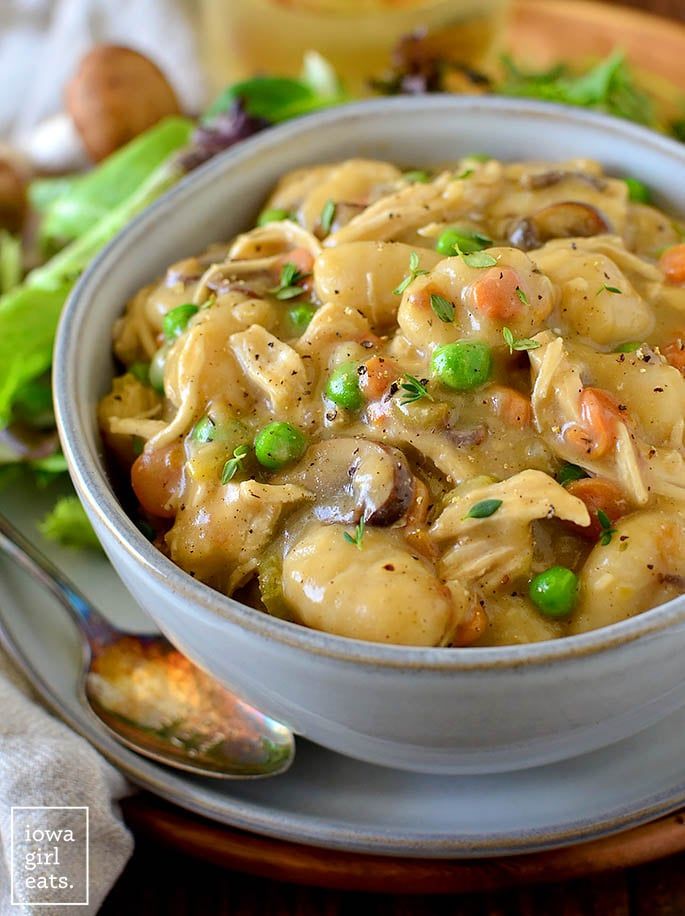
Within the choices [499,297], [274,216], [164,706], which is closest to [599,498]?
[499,297]

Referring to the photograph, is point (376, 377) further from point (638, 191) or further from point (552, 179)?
point (638, 191)

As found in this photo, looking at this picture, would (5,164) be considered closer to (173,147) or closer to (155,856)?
(173,147)

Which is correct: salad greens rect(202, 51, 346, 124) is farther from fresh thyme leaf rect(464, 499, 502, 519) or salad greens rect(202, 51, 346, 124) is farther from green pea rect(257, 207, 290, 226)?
fresh thyme leaf rect(464, 499, 502, 519)

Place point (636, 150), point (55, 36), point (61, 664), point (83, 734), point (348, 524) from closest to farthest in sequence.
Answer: point (348, 524) → point (83, 734) → point (61, 664) → point (636, 150) → point (55, 36)

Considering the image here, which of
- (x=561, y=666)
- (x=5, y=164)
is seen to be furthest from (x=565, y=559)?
(x=5, y=164)

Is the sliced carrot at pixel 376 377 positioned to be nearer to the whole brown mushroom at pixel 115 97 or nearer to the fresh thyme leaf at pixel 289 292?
the fresh thyme leaf at pixel 289 292

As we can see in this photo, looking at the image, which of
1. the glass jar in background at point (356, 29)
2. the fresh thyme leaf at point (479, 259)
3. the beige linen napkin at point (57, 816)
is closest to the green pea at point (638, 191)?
the fresh thyme leaf at point (479, 259)
